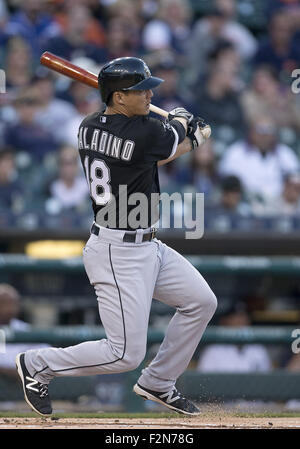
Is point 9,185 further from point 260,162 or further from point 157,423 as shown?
point 157,423

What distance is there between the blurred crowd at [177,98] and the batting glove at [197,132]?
109 inches

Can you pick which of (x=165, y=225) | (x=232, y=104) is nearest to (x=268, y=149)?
(x=232, y=104)

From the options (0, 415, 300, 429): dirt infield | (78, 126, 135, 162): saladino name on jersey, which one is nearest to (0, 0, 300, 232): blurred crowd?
(0, 415, 300, 429): dirt infield

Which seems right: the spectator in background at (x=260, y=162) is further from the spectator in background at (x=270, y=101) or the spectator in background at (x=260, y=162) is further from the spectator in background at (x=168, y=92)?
the spectator in background at (x=168, y=92)

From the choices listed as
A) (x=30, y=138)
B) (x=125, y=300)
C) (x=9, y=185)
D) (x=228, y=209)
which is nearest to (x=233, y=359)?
(x=228, y=209)

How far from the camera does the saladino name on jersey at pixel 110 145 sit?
4.31 m

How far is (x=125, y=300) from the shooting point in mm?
4398

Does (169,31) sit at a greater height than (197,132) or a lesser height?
greater

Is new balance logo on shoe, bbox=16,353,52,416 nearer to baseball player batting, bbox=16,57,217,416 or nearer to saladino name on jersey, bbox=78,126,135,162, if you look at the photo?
baseball player batting, bbox=16,57,217,416

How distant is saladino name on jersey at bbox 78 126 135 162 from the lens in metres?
4.31

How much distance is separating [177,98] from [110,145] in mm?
4485

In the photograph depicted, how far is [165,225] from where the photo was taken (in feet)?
23.6

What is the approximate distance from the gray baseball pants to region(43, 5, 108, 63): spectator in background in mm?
4728

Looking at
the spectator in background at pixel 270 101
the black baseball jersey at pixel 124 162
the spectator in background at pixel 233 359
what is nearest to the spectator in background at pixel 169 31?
the spectator in background at pixel 270 101
